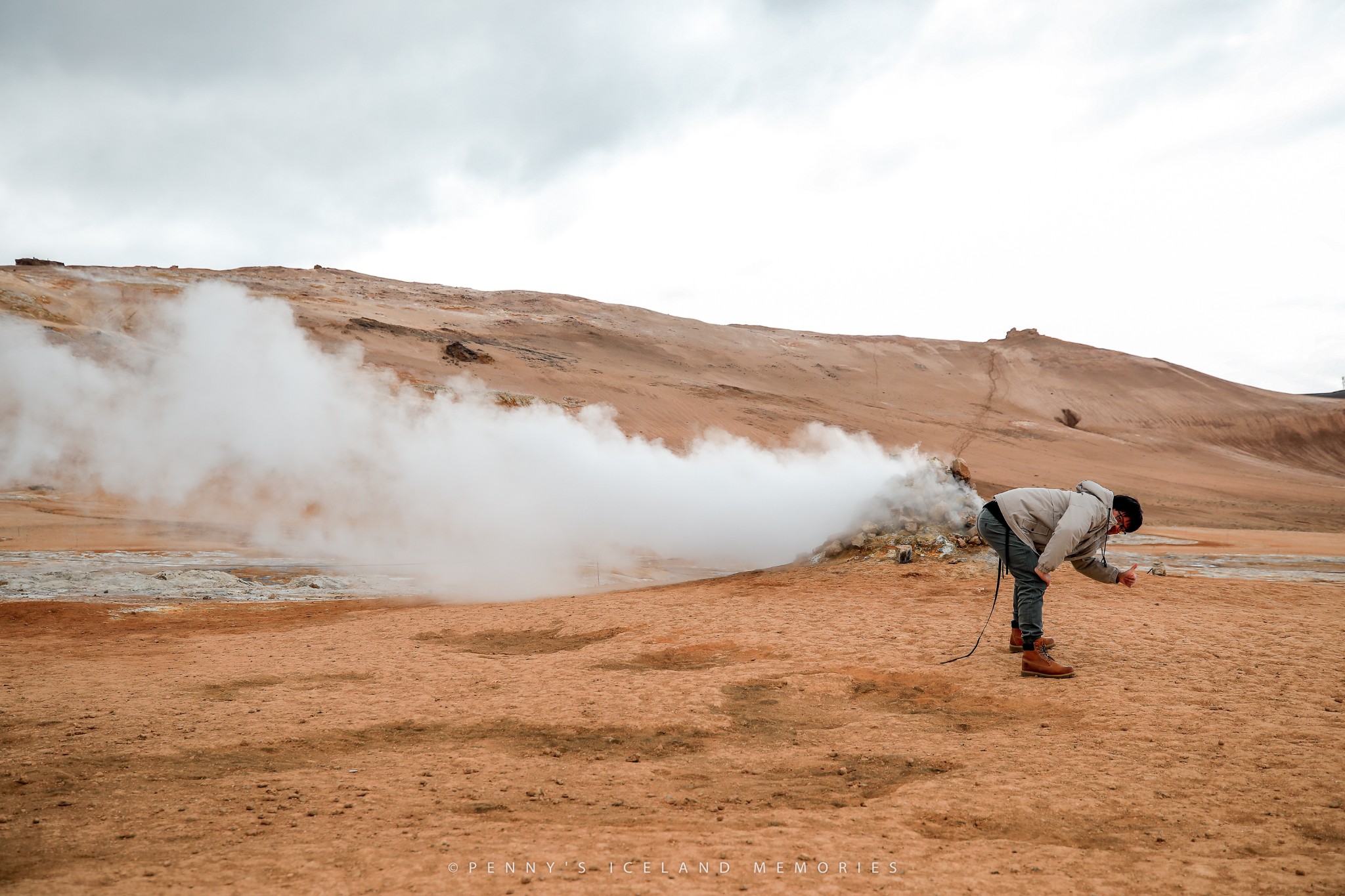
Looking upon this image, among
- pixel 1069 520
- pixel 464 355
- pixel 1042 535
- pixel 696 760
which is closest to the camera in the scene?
pixel 696 760

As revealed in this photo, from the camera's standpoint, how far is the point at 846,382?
59375 mm

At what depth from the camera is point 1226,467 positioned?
4650 centimetres

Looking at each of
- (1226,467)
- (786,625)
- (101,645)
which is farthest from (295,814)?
(1226,467)

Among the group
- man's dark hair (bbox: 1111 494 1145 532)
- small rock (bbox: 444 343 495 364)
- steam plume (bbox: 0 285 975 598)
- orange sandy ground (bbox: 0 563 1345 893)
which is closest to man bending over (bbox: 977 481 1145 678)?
man's dark hair (bbox: 1111 494 1145 532)

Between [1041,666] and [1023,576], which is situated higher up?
[1023,576]

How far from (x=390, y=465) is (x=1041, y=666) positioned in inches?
853

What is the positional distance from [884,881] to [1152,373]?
252 feet

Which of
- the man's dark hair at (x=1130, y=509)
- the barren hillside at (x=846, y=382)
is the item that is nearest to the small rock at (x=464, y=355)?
the barren hillside at (x=846, y=382)

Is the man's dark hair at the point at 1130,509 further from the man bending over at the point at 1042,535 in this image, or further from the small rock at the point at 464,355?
the small rock at the point at 464,355

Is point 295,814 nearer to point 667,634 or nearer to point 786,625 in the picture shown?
point 667,634

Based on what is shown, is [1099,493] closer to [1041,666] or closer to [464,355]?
[1041,666]

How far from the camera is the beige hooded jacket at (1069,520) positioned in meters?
6.08

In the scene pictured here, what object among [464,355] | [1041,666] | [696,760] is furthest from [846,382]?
[696,760]

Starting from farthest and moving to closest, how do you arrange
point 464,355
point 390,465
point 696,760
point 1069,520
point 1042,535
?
1. point 464,355
2. point 390,465
3. point 1042,535
4. point 1069,520
5. point 696,760
